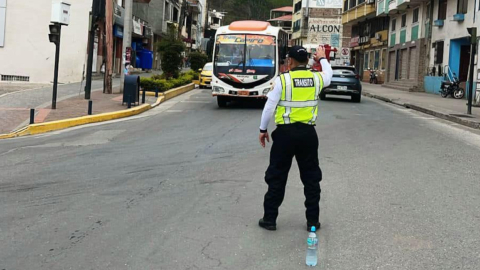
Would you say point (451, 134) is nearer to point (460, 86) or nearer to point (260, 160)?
point (260, 160)

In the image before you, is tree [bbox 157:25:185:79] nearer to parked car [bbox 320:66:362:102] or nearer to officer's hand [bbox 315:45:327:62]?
parked car [bbox 320:66:362:102]

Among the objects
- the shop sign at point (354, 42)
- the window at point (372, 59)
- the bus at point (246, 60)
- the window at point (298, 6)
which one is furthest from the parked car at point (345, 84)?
the window at point (298, 6)

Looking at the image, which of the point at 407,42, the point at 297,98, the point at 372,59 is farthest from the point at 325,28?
the point at 297,98

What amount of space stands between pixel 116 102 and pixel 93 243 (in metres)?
14.5

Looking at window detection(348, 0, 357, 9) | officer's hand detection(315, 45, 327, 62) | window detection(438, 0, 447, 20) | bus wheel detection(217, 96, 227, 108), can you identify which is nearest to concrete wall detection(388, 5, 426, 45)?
window detection(438, 0, 447, 20)

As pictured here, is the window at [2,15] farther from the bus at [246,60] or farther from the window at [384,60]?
the window at [384,60]

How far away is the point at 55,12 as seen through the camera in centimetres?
1525

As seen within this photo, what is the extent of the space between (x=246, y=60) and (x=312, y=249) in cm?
1468

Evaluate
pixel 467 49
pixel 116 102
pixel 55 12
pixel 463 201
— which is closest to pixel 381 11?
pixel 467 49

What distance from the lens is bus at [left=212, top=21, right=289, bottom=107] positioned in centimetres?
1842

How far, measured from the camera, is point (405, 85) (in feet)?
126

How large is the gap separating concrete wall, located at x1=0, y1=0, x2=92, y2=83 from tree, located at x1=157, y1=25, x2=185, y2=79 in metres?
6.00

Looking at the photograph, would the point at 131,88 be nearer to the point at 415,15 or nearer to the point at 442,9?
the point at 442,9

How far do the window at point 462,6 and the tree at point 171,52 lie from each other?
51.9 feet
